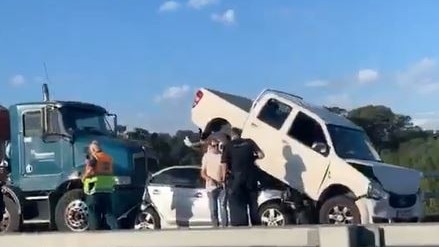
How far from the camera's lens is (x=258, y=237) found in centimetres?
643

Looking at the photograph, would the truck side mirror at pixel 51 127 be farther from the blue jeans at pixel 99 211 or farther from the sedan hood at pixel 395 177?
the sedan hood at pixel 395 177

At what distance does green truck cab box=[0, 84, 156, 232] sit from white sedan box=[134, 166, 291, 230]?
1.89ft

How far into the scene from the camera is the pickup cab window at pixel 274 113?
1666 centimetres

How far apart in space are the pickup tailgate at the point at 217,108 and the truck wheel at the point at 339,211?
2118mm

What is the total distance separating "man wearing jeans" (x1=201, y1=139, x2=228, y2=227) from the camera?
50.8 feet

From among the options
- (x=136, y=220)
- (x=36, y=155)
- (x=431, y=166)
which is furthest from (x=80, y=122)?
(x=431, y=166)

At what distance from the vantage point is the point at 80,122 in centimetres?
1845

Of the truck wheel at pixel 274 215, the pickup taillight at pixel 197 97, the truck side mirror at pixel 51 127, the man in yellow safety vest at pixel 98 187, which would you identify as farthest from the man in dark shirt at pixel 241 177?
the truck side mirror at pixel 51 127

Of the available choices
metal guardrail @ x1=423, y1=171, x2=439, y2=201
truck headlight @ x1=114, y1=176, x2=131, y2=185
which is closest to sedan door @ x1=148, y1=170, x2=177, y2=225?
truck headlight @ x1=114, y1=176, x2=131, y2=185

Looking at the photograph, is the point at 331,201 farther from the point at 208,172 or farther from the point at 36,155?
the point at 36,155

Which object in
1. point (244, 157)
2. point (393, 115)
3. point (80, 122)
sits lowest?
point (244, 157)

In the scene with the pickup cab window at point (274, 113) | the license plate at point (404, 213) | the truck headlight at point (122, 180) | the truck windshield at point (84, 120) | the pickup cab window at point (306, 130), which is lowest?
the license plate at point (404, 213)

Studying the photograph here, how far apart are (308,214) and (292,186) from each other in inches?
21.3

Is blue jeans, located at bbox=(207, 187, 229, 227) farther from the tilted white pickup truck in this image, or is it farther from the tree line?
the tree line
